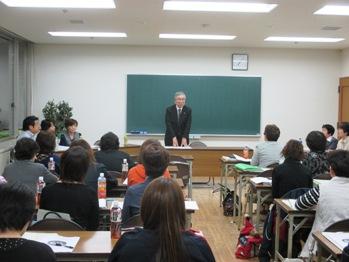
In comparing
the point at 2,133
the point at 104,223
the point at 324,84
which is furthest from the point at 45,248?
the point at 324,84

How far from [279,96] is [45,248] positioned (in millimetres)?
9334

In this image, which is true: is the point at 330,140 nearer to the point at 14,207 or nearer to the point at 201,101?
the point at 201,101

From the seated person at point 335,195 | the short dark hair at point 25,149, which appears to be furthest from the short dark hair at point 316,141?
the short dark hair at point 25,149

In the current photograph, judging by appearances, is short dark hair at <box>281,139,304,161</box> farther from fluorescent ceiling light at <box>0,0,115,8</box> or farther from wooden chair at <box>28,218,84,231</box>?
fluorescent ceiling light at <box>0,0,115,8</box>

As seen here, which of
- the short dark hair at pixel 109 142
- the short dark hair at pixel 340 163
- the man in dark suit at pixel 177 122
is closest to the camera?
the short dark hair at pixel 340 163

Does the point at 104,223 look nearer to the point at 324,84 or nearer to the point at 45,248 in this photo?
the point at 45,248

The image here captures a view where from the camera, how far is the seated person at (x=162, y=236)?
1.68m

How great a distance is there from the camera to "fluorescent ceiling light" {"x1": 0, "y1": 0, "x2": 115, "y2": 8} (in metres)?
6.03

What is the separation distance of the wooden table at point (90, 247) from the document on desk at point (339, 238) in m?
1.25

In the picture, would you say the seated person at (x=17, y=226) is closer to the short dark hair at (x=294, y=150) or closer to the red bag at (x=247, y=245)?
the short dark hair at (x=294, y=150)

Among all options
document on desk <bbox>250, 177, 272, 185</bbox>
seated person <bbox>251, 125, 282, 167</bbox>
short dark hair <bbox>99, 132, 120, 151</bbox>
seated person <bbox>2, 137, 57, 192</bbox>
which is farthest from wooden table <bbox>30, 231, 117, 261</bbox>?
seated person <bbox>251, 125, 282, 167</bbox>

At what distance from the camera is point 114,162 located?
4.98m

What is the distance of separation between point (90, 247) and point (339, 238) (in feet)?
4.71

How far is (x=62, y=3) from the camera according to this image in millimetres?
6133
